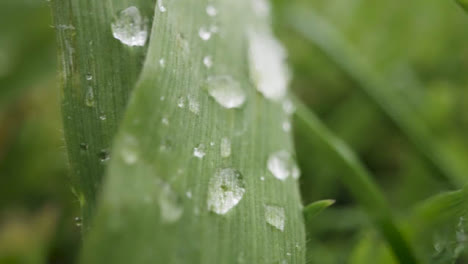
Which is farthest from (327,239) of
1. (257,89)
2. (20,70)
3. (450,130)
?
(20,70)

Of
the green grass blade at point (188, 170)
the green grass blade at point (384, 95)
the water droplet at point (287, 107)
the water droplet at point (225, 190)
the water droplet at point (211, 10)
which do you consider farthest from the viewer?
the green grass blade at point (384, 95)

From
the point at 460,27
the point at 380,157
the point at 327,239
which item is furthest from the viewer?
the point at 460,27

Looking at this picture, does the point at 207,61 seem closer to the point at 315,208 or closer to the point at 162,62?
the point at 162,62

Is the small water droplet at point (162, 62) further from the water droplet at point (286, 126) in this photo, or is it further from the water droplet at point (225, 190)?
the water droplet at point (286, 126)

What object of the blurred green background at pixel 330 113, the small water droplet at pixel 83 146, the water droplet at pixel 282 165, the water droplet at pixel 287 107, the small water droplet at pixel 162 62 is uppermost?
the small water droplet at pixel 162 62

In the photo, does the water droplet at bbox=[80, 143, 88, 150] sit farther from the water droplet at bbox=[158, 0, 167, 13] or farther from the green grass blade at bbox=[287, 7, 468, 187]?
the green grass blade at bbox=[287, 7, 468, 187]

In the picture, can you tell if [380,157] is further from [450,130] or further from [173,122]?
[173,122]

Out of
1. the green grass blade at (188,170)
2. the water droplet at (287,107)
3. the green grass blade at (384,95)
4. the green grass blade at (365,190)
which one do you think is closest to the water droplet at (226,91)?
the green grass blade at (188,170)
